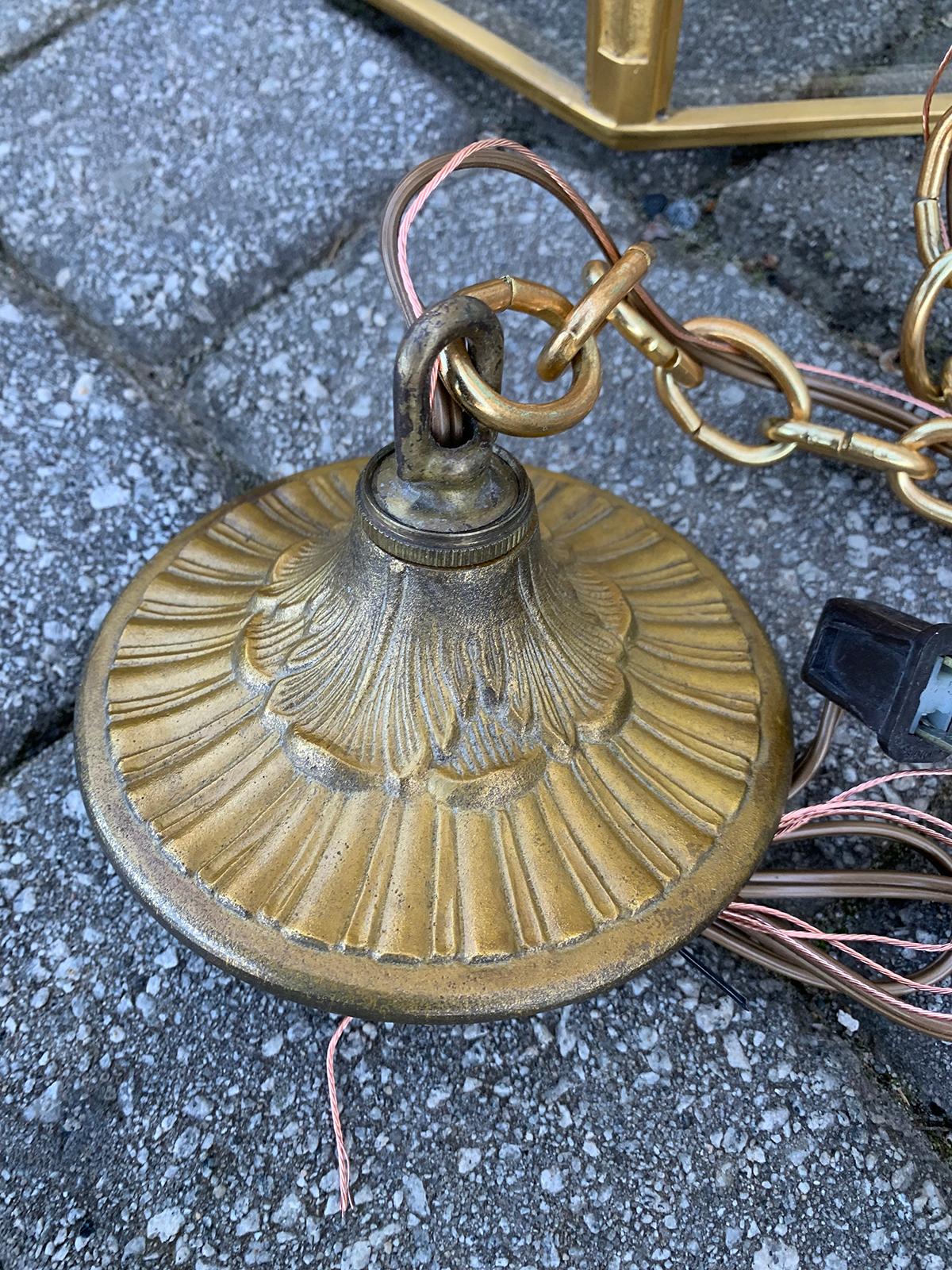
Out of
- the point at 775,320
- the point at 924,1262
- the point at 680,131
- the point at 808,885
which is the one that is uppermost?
the point at 680,131

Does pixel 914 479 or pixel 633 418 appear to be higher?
pixel 914 479

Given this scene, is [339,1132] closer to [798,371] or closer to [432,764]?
[432,764]

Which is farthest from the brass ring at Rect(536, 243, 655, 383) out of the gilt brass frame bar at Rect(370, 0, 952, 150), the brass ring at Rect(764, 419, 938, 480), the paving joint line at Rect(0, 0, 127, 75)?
the paving joint line at Rect(0, 0, 127, 75)

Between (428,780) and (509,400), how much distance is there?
0.65 ft

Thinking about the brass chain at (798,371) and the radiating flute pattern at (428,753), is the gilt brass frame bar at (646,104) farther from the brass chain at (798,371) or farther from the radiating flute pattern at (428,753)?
the radiating flute pattern at (428,753)

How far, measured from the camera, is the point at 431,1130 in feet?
2.26

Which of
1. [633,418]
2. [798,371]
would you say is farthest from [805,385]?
[633,418]

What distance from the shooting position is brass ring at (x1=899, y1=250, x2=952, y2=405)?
0.74 m

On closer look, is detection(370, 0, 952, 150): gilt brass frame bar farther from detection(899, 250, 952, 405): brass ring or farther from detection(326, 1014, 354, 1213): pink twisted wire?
detection(326, 1014, 354, 1213): pink twisted wire

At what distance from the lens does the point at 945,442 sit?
76 cm

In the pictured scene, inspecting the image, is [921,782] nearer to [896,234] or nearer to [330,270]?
[896,234]

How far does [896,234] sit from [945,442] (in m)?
0.33

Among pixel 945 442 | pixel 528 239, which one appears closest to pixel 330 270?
pixel 528 239

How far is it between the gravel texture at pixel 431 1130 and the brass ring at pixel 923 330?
412mm
